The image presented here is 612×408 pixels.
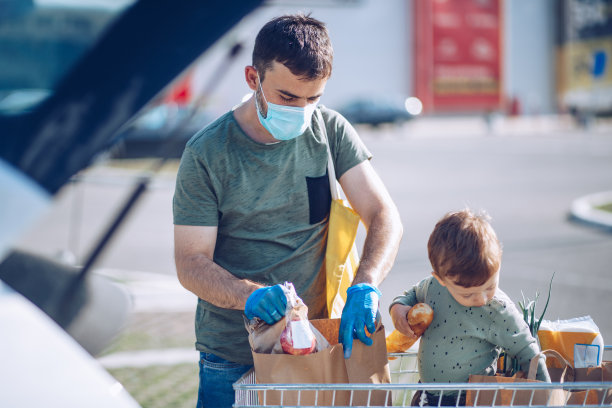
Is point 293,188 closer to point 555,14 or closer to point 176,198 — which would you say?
point 176,198

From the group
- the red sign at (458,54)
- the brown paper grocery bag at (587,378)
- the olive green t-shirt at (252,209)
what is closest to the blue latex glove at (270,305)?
the olive green t-shirt at (252,209)

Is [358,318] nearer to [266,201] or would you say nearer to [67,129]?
[266,201]

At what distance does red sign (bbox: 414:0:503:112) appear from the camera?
142 ft

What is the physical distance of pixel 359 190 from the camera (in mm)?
2322

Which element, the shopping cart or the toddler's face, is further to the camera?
the toddler's face

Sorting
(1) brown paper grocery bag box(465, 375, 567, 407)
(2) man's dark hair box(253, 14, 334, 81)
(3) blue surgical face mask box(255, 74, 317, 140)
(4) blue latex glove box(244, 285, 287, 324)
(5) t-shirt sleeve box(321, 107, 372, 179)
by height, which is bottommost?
(1) brown paper grocery bag box(465, 375, 567, 407)

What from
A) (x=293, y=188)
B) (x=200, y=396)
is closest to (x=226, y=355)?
(x=200, y=396)

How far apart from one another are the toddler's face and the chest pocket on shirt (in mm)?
445

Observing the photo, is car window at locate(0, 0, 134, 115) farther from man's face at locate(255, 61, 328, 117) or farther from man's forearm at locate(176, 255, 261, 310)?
man's forearm at locate(176, 255, 261, 310)

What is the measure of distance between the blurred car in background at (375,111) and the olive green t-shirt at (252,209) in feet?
Answer: 97.8

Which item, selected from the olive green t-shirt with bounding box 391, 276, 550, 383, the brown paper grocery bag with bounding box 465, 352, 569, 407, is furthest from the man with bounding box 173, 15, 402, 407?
the brown paper grocery bag with bounding box 465, 352, 569, 407

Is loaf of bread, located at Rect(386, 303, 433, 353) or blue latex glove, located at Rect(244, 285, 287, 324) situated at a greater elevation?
blue latex glove, located at Rect(244, 285, 287, 324)

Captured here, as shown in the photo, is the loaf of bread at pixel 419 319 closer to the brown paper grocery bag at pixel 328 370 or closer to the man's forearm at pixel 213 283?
the brown paper grocery bag at pixel 328 370

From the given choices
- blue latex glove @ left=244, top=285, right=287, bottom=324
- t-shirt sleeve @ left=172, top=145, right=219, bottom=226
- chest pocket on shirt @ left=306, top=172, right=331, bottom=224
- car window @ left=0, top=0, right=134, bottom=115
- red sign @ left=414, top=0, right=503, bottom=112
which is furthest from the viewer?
red sign @ left=414, top=0, right=503, bottom=112
